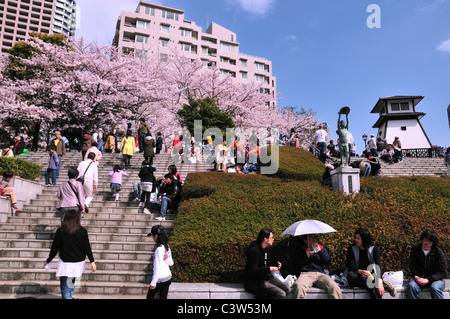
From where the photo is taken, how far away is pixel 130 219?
8531 mm

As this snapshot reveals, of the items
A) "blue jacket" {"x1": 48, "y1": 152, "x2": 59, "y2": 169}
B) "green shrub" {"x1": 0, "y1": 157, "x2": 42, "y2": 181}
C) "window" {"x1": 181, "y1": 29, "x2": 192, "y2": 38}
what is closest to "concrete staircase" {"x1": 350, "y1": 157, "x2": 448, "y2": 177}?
"blue jacket" {"x1": 48, "y1": 152, "x2": 59, "y2": 169}

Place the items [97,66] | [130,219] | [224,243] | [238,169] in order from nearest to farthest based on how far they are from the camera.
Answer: [224,243] < [130,219] < [238,169] < [97,66]

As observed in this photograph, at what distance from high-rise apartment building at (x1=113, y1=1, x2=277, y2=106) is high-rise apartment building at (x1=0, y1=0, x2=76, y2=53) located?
41.3 metres

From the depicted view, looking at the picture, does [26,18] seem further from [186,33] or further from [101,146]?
[101,146]

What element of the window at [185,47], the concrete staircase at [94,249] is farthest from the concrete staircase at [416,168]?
Answer: the window at [185,47]

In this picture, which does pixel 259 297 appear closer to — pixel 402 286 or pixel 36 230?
pixel 402 286

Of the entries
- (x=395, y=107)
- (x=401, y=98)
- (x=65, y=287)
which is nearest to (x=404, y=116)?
(x=395, y=107)

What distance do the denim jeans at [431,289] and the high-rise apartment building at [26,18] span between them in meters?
91.4

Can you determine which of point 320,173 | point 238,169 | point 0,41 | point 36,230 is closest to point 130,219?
point 36,230

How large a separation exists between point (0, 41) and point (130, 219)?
91706 millimetres

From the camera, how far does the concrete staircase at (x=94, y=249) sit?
18.8 feet

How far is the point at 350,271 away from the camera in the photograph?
4.93 m

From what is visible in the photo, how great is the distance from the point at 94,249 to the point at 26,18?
99.5m

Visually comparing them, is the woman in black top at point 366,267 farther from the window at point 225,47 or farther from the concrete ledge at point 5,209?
the window at point 225,47
